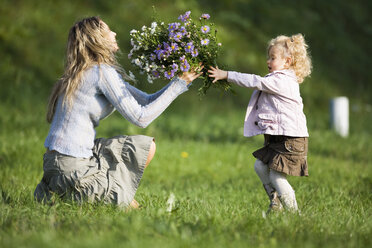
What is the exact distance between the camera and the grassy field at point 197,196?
2.83m

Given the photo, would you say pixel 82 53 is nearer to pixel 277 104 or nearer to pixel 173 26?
pixel 173 26

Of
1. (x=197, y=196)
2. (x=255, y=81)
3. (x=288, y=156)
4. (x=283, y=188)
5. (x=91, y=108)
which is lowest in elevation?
(x=197, y=196)

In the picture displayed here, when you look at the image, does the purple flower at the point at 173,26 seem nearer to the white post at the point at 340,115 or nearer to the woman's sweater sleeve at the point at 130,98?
the woman's sweater sleeve at the point at 130,98

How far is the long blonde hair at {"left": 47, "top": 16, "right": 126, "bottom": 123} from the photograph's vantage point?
3.79m

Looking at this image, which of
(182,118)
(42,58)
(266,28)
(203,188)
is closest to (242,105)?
(182,118)

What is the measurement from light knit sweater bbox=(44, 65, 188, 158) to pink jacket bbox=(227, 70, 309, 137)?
20.7 inches

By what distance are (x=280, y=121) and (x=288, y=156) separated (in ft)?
0.92

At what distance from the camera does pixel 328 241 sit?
9.50 feet

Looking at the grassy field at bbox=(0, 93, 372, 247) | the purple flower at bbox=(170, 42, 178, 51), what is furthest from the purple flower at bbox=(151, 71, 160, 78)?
the grassy field at bbox=(0, 93, 372, 247)

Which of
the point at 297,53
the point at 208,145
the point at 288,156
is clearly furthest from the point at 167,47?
the point at 208,145

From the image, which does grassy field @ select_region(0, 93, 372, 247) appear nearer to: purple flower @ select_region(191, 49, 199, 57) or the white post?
the white post

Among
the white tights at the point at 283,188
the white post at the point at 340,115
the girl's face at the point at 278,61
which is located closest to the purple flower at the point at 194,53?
the girl's face at the point at 278,61

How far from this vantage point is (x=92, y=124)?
3842 mm

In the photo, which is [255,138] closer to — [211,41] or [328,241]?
[211,41]
